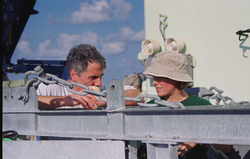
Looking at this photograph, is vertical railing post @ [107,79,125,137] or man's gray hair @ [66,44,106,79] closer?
vertical railing post @ [107,79,125,137]

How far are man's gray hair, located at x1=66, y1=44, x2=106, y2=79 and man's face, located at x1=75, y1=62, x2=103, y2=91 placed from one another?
4cm

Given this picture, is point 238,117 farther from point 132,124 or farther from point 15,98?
point 15,98

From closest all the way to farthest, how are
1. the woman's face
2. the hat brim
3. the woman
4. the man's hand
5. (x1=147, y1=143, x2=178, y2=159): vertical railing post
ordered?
(x1=147, y1=143, x2=178, y2=159): vertical railing post < the man's hand < the woman < the hat brim < the woman's face

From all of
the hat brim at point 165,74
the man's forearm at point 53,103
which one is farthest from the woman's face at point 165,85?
the man's forearm at point 53,103

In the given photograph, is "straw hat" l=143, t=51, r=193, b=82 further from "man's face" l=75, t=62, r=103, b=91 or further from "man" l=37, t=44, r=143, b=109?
"man's face" l=75, t=62, r=103, b=91

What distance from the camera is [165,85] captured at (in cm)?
233

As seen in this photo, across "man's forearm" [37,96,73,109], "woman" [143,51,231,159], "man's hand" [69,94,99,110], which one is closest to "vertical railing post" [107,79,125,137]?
"man's hand" [69,94,99,110]

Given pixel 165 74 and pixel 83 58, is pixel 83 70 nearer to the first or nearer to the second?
pixel 83 58

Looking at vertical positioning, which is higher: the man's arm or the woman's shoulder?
the man's arm

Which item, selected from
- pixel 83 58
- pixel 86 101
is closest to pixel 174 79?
pixel 86 101

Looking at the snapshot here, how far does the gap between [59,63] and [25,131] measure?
6.77 meters

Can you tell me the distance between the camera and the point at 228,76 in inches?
167

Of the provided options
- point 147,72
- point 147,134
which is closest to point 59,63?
point 147,72

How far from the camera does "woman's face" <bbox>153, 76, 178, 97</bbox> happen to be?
7.62 ft
